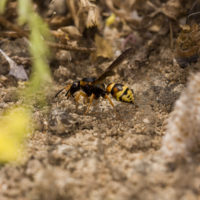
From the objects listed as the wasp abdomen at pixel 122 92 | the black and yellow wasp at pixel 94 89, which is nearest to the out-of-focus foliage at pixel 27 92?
the black and yellow wasp at pixel 94 89

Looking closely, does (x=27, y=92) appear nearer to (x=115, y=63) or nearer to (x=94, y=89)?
(x=94, y=89)

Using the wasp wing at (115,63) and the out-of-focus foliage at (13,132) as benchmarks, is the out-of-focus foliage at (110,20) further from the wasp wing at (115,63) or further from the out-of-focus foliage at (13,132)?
the out-of-focus foliage at (13,132)

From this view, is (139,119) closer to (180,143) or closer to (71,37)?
(180,143)

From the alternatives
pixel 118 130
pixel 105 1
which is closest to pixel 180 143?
pixel 118 130

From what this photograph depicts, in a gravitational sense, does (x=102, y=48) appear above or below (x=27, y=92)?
above

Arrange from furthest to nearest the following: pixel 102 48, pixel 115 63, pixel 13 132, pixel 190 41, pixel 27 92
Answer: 1. pixel 102 48
2. pixel 27 92
3. pixel 190 41
4. pixel 115 63
5. pixel 13 132

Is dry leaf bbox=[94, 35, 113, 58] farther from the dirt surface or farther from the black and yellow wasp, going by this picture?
the black and yellow wasp

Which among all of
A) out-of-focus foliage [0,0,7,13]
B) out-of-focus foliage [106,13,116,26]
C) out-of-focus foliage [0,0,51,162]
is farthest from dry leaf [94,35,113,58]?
out-of-focus foliage [0,0,7,13]

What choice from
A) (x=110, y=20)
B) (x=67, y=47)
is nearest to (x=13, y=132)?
(x=67, y=47)
